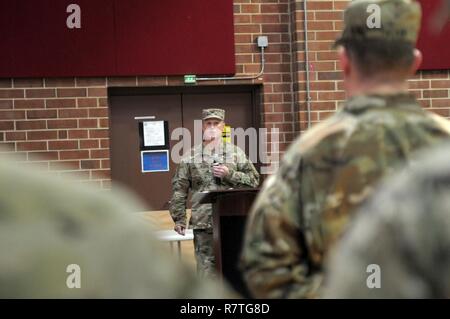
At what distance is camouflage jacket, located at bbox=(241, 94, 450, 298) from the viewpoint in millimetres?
2125

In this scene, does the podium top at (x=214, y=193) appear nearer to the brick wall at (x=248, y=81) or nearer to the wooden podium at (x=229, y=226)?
the wooden podium at (x=229, y=226)

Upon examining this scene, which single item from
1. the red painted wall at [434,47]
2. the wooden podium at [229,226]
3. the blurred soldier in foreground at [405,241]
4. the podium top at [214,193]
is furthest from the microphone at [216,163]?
the blurred soldier in foreground at [405,241]

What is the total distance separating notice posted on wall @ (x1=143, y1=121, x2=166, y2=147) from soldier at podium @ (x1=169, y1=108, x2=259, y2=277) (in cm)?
216

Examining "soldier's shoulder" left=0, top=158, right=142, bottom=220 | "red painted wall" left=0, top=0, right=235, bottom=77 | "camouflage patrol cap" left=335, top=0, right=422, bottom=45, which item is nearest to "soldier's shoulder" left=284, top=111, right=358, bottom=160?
"camouflage patrol cap" left=335, top=0, right=422, bottom=45

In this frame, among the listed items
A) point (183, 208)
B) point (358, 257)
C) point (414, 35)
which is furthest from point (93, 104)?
point (358, 257)

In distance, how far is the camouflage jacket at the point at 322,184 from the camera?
2.12 m

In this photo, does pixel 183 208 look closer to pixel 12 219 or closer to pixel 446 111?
pixel 446 111

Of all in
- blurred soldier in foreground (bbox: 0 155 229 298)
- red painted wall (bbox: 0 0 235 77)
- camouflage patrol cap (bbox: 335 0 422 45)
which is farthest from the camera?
red painted wall (bbox: 0 0 235 77)

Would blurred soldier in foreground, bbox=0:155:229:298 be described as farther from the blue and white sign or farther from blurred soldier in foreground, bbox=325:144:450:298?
the blue and white sign

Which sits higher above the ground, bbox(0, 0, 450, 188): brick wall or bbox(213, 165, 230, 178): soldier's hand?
bbox(0, 0, 450, 188): brick wall

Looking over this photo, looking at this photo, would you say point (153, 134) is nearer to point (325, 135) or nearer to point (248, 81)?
point (248, 81)

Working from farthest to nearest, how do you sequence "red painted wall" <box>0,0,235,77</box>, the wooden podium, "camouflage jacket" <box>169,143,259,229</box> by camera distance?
"red painted wall" <box>0,0,235,77</box> → "camouflage jacket" <box>169,143,259,229</box> → the wooden podium

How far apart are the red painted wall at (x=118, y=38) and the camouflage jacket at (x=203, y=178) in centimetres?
232

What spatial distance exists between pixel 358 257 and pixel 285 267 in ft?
4.46
